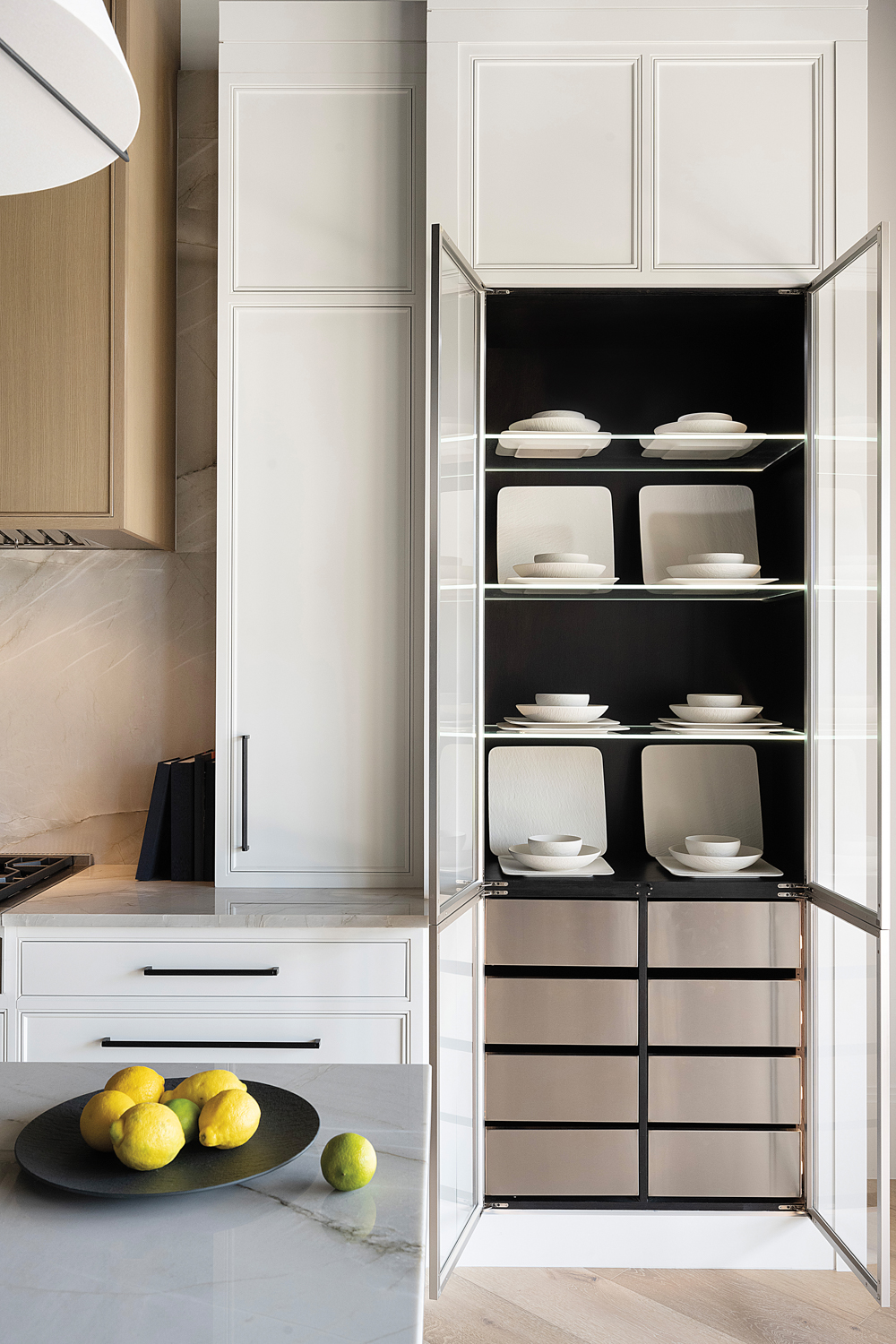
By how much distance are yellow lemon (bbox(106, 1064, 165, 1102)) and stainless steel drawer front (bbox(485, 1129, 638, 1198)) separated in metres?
1.43

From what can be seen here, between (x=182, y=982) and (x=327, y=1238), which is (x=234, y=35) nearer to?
(x=182, y=982)

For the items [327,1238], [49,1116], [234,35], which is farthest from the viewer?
[234,35]

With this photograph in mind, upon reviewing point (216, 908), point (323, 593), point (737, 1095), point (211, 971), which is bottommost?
point (737, 1095)

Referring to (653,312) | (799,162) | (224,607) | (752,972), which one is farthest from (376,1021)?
(799,162)

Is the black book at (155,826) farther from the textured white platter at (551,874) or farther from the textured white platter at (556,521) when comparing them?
the textured white platter at (556,521)

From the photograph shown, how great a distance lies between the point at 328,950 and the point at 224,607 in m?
0.86

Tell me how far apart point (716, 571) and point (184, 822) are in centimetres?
150

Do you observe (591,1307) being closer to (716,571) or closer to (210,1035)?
(210,1035)

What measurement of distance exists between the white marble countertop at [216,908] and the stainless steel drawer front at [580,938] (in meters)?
0.27

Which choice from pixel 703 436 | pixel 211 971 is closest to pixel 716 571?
pixel 703 436

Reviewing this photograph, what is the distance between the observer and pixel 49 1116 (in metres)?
0.99

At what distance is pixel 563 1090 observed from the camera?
2.17m

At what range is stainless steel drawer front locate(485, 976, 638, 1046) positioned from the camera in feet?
7.17

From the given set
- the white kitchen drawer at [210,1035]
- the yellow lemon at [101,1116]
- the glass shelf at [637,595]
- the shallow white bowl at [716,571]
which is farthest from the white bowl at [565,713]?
the yellow lemon at [101,1116]
